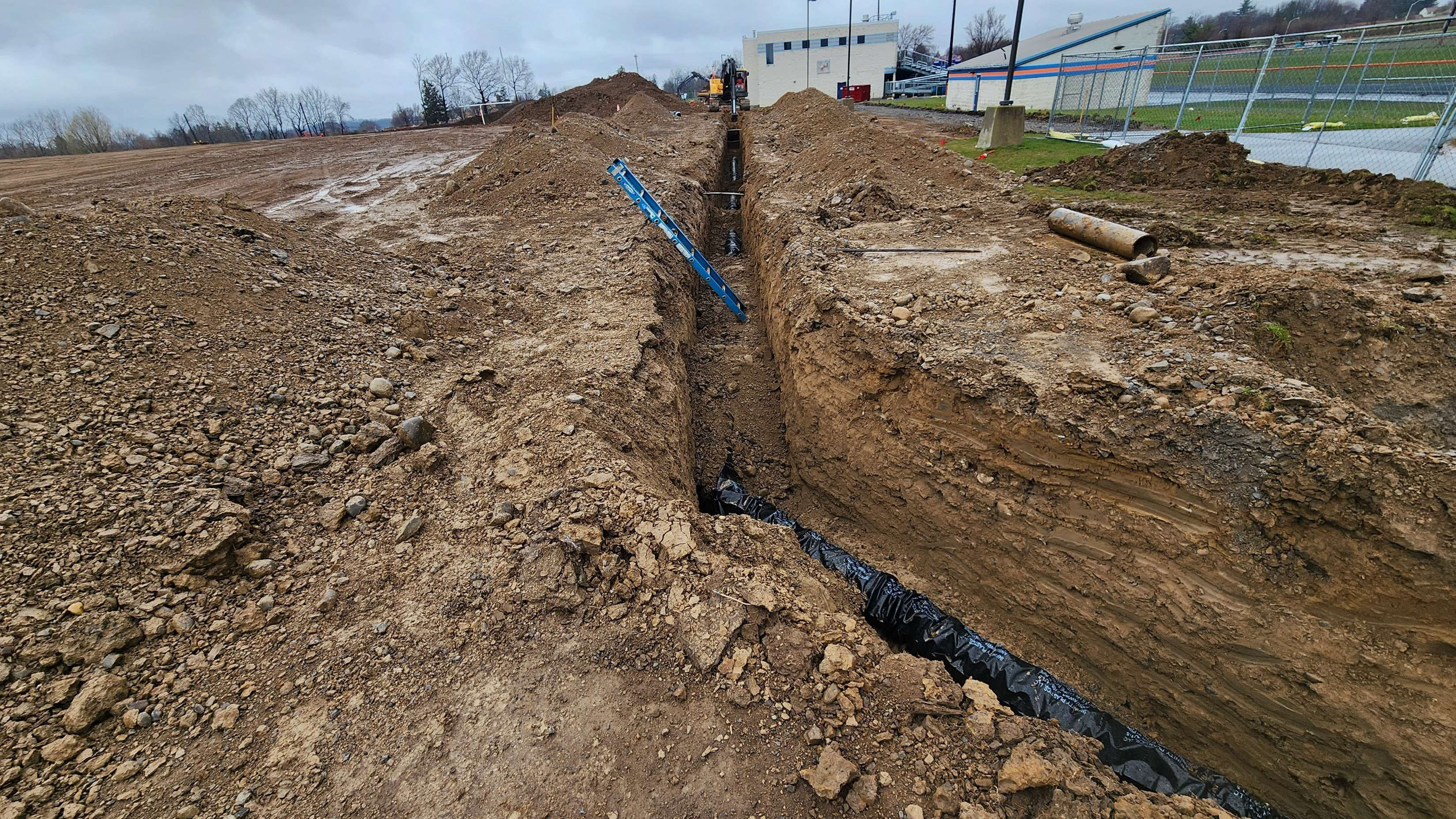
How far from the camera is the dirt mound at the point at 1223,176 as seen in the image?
6.05 metres

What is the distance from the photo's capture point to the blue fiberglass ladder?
729cm

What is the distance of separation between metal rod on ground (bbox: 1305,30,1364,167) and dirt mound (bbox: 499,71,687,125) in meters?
26.7

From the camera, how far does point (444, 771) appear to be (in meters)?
2.36

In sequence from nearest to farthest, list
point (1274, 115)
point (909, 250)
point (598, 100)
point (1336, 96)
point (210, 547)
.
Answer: point (210, 547) → point (909, 250) → point (1336, 96) → point (1274, 115) → point (598, 100)

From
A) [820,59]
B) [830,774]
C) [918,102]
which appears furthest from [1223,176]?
[820,59]

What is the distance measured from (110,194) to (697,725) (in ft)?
61.8

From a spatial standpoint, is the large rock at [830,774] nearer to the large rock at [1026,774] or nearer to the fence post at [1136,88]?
the large rock at [1026,774]

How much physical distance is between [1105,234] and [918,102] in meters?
31.5

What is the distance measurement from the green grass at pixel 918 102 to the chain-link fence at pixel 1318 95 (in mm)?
13725

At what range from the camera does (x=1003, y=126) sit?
13102 millimetres

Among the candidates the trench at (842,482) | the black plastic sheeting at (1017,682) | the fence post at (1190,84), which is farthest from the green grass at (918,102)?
the black plastic sheeting at (1017,682)

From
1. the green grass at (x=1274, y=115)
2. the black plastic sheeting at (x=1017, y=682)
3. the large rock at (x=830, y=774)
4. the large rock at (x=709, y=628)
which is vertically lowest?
the black plastic sheeting at (x=1017, y=682)

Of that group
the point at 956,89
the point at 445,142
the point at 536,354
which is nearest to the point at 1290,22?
the point at 956,89

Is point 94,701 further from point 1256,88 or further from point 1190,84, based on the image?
point 1190,84
